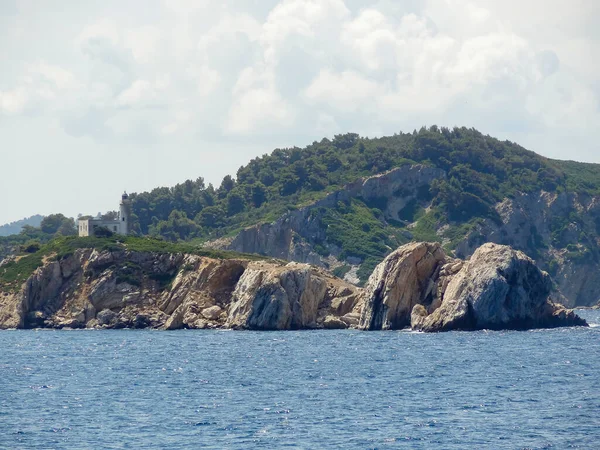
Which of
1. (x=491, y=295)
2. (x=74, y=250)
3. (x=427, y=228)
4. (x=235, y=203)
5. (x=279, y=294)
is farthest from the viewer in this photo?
(x=235, y=203)

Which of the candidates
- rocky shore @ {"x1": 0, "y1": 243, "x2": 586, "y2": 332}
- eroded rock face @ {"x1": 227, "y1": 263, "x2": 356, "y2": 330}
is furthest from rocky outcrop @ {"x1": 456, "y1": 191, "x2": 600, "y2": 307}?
eroded rock face @ {"x1": 227, "y1": 263, "x2": 356, "y2": 330}

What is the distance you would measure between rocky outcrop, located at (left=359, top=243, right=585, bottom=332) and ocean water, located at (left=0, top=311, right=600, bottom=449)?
2832 mm

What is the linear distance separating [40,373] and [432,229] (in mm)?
107744

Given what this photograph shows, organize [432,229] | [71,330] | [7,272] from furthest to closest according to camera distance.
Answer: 1. [432,229]
2. [7,272]
3. [71,330]

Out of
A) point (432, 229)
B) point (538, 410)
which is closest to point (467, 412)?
point (538, 410)

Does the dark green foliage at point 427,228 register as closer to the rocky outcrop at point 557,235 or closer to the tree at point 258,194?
the rocky outcrop at point 557,235

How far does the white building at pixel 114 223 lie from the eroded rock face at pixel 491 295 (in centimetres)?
4678

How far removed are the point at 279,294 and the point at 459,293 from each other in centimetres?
1738

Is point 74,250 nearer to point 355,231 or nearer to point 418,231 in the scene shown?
point 355,231

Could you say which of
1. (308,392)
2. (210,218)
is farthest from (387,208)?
(308,392)

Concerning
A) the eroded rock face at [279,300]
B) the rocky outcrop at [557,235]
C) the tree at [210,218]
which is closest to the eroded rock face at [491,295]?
the eroded rock face at [279,300]

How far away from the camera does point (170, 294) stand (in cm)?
10300

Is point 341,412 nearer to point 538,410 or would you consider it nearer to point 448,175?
point 538,410

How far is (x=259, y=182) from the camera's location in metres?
182
